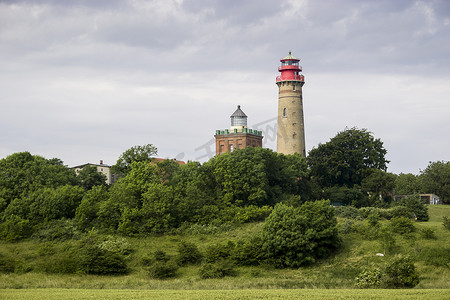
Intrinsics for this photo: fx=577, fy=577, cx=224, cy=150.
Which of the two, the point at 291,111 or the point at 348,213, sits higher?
the point at 291,111

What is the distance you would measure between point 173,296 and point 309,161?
155 ft

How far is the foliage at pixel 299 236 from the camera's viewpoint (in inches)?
1671

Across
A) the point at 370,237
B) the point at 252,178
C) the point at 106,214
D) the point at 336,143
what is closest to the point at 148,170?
the point at 106,214

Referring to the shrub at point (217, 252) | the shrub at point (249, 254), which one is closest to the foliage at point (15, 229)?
the shrub at point (217, 252)

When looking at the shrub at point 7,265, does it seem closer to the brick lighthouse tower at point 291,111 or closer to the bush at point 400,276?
the bush at point 400,276

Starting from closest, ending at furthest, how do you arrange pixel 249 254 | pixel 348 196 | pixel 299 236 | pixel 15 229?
pixel 299 236 → pixel 249 254 → pixel 15 229 → pixel 348 196

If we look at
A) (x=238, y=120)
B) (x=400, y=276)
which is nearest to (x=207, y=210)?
(x=400, y=276)

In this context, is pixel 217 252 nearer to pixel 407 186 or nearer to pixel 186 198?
pixel 186 198

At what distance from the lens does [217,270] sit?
40.4 meters

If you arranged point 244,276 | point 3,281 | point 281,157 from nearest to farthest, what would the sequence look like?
1. point 3,281
2. point 244,276
3. point 281,157

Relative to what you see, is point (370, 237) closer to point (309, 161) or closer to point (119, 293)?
point (119, 293)

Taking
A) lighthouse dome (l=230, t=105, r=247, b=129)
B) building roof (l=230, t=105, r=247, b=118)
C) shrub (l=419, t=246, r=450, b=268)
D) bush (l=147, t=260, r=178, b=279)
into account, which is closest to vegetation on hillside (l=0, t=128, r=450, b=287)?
bush (l=147, t=260, r=178, b=279)

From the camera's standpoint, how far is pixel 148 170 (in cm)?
5628

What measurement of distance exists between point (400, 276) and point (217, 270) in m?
13.1
